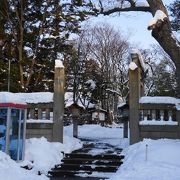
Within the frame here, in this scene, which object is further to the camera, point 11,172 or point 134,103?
point 134,103

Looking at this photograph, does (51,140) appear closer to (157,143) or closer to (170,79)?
(157,143)

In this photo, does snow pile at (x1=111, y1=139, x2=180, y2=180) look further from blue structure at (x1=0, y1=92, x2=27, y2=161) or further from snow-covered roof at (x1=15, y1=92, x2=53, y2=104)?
snow-covered roof at (x1=15, y1=92, x2=53, y2=104)

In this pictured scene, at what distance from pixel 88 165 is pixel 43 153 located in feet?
5.10

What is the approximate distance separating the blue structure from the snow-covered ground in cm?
53

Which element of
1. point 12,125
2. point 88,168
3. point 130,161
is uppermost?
point 12,125

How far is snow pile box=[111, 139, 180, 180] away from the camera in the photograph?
29.0 ft

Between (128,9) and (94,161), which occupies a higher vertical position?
(128,9)

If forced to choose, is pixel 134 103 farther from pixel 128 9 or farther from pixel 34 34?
pixel 34 34

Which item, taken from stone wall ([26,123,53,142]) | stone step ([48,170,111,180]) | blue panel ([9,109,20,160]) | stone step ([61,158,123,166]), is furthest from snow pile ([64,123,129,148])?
blue panel ([9,109,20,160])

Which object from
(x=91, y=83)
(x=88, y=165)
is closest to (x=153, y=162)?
(x=88, y=165)

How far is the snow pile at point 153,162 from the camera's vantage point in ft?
29.0

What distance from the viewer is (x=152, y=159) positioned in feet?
34.0

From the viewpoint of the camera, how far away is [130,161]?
10828mm

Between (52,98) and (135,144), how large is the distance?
3581 mm
